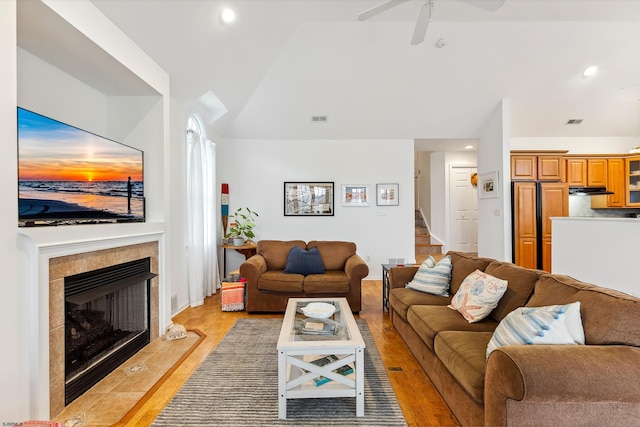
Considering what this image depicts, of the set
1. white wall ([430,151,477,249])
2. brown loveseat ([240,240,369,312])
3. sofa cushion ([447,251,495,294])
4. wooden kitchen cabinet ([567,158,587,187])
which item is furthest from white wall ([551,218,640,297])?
white wall ([430,151,477,249])

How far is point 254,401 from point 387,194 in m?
4.34

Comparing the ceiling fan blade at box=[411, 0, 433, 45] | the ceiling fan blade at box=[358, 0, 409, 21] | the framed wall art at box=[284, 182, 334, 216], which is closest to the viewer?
the ceiling fan blade at box=[358, 0, 409, 21]

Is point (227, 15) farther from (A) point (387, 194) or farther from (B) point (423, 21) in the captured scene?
(A) point (387, 194)

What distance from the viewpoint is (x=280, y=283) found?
3762 millimetres

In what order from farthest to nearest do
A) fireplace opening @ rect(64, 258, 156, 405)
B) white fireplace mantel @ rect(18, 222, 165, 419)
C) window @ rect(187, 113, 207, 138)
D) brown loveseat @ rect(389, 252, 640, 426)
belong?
window @ rect(187, 113, 207, 138), fireplace opening @ rect(64, 258, 156, 405), white fireplace mantel @ rect(18, 222, 165, 419), brown loveseat @ rect(389, 252, 640, 426)

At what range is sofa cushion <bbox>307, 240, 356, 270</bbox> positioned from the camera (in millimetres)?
4352

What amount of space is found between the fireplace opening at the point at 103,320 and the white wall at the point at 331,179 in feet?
8.99

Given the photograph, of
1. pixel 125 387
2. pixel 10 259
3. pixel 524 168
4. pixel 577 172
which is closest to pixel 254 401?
pixel 125 387

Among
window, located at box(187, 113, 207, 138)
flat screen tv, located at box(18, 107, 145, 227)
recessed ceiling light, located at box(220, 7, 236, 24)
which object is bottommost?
flat screen tv, located at box(18, 107, 145, 227)

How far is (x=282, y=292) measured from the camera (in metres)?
3.78

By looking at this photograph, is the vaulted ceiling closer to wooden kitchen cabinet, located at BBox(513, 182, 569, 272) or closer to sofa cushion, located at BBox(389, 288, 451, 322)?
wooden kitchen cabinet, located at BBox(513, 182, 569, 272)

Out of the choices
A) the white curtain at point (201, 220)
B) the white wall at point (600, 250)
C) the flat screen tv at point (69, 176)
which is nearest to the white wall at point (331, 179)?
the white curtain at point (201, 220)

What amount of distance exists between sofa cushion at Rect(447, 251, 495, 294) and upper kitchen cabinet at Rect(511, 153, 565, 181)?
2.98m

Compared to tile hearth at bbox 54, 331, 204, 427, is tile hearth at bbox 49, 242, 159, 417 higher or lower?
A: higher
